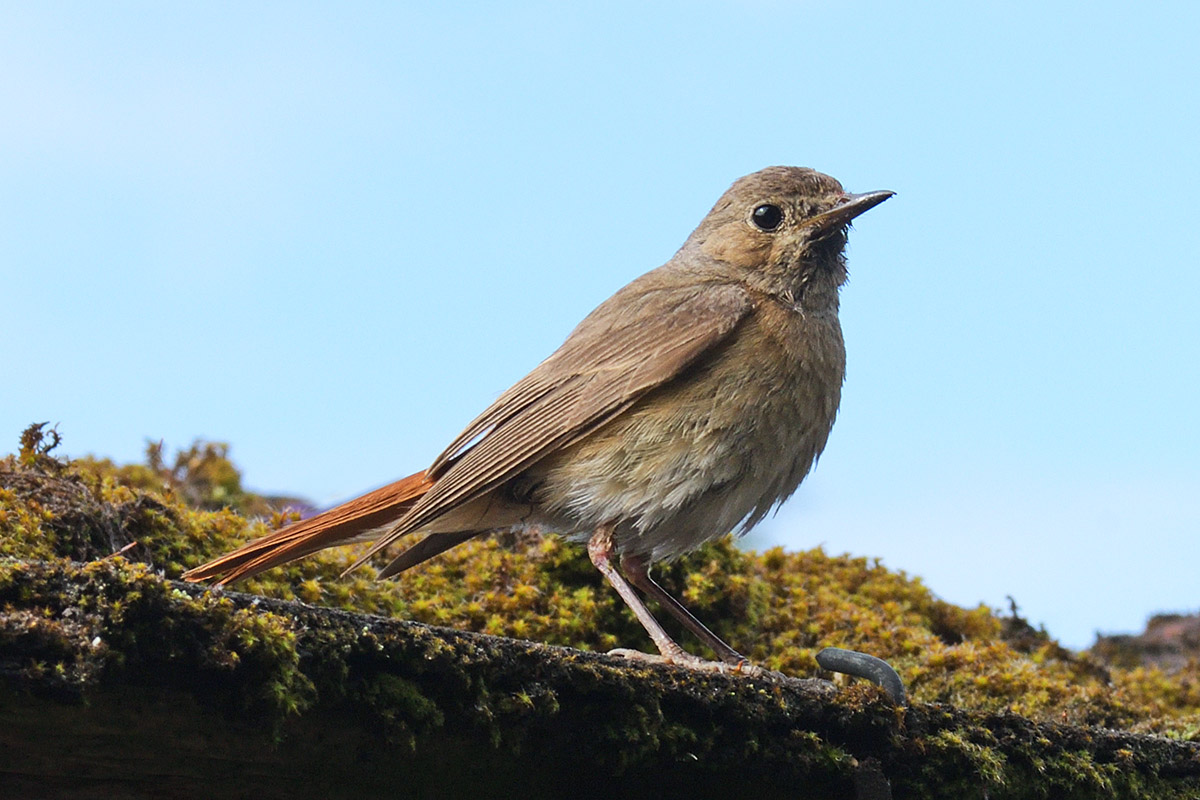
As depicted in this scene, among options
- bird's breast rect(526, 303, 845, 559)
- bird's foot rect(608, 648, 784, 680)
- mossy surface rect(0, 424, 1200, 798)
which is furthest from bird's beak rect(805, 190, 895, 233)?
bird's foot rect(608, 648, 784, 680)

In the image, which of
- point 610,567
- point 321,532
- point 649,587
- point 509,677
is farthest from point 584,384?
point 509,677

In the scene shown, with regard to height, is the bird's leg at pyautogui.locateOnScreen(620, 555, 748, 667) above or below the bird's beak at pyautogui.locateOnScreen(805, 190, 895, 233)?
below

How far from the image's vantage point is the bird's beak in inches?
194

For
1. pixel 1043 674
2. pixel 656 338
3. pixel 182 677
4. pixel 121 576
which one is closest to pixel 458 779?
pixel 182 677

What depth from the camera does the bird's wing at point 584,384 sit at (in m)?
4.34

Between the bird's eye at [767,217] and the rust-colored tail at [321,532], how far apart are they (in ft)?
5.75

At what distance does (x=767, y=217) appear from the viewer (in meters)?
5.12

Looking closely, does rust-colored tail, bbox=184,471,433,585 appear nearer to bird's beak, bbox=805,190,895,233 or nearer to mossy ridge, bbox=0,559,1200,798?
mossy ridge, bbox=0,559,1200,798

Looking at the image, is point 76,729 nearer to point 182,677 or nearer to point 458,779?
point 182,677

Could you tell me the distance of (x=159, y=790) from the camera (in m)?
2.31

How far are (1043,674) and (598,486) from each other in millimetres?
2495

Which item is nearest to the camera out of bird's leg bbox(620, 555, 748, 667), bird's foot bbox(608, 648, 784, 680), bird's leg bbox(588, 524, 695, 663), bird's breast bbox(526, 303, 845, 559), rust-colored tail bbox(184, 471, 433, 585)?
bird's foot bbox(608, 648, 784, 680)

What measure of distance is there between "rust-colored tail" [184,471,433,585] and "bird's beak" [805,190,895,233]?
74.8 inches

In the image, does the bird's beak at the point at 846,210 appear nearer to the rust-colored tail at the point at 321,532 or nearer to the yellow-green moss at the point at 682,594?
the yellow-green moss at the point at 682,594
